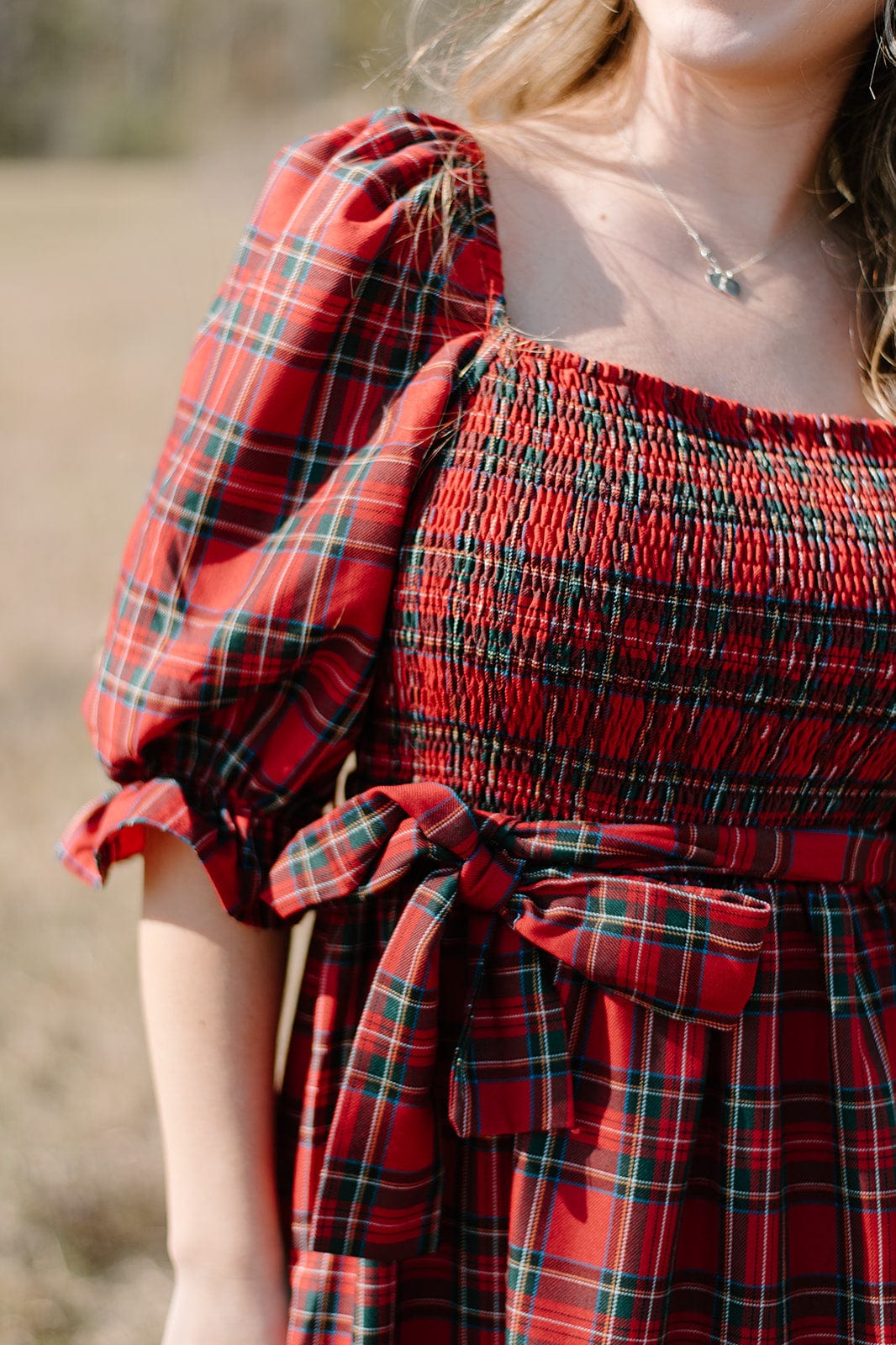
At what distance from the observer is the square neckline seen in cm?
89

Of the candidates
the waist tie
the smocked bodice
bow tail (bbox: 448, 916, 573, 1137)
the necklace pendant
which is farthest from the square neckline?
bow tail (bbox: 448, 916, 573, 1137)

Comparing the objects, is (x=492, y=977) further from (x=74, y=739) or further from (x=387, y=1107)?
(x=74, y=739)

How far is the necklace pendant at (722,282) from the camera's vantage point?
102 centimetres

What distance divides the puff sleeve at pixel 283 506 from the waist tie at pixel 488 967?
9 centimetres

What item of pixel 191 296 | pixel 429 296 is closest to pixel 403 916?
pixel 429 296

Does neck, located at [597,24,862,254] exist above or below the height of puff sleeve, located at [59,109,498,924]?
above

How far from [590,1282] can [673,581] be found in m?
0.49

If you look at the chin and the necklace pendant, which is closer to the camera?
the chin

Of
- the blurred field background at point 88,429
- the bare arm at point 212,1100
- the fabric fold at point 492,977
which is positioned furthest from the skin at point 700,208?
the bare arm at point 212,1100

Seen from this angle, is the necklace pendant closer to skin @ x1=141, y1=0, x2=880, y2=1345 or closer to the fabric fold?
skin @ x1=141, y1=0, x2=880, y2=1345

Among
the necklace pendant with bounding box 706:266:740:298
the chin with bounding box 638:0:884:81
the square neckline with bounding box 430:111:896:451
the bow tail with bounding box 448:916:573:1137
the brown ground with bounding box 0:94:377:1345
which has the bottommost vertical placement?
the brown ground with bounding box 0:94:377:1345

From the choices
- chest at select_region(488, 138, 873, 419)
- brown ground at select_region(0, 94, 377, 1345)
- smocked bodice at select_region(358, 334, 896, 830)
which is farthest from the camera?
brown ground at select_region(0, 94, 377, 1345)

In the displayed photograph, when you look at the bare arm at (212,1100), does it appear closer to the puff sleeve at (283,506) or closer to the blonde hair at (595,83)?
the puff sleeve at (283,506)

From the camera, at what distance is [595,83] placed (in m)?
1.14
